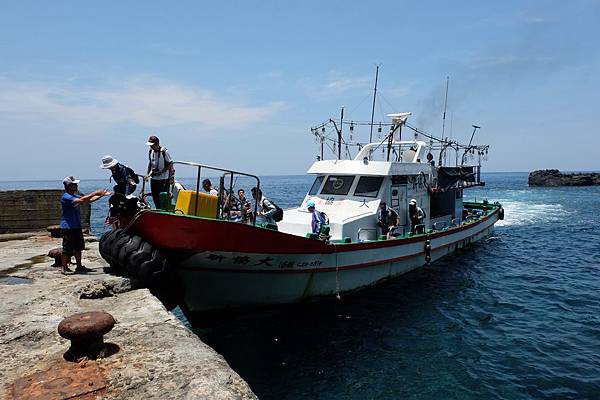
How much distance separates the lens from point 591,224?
26.6 m

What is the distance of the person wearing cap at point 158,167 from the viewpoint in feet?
25.3

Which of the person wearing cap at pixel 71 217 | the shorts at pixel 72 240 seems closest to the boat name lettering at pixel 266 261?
the person wearing cap at pixel 71 217

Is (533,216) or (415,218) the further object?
(533,216)

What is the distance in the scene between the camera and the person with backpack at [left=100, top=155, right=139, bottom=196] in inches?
283

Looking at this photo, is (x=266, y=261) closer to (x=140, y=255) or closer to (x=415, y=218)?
(x=140, y=255)

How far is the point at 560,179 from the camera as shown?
3123 inches

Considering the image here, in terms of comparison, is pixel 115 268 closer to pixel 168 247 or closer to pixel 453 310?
pixel 168 247

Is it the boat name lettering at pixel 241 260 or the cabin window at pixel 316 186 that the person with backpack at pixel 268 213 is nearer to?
the boat name lettering at pixel 241 260

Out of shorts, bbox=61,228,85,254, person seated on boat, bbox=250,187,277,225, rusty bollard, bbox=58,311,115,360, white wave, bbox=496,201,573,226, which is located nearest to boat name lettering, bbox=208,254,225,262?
person seated on boat, bbox=250,187,277,225

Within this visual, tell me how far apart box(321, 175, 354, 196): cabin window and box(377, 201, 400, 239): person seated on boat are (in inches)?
48.4

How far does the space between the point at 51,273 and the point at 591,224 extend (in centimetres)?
2992

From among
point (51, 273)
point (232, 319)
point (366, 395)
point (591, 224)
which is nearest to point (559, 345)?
point (366, 395)

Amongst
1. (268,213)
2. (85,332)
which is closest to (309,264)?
(268,213)

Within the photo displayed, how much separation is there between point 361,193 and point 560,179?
8201 centimetres
